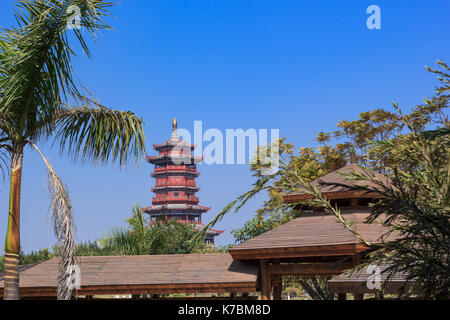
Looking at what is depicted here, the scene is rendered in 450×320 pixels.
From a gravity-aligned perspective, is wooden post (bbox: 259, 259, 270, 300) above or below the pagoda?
below

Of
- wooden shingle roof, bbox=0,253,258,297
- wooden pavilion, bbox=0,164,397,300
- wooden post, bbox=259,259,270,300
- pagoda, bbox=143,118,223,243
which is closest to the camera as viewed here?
wooden pavilion, bbox=0,164,397,300

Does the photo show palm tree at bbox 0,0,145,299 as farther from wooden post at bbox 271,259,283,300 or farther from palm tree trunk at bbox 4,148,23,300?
wooden post at bbox 271,259,283,300

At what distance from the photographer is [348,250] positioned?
454 inches

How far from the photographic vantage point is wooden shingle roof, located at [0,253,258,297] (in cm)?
1240

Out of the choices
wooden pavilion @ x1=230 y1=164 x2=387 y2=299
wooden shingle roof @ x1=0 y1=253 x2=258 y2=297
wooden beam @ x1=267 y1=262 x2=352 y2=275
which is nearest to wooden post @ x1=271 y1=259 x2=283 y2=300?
wooden pavilion @ x1=230 y1=164 x2=387 y2=299

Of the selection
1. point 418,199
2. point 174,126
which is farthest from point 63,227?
point 174,126

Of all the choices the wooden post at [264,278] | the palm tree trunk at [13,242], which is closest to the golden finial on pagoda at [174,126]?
the wooden post at [264,278]

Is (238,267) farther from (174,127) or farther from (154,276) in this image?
(174,127)

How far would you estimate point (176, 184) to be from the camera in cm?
8075

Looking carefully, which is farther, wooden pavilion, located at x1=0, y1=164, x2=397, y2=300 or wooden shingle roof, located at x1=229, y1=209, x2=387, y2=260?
wooden pavilion, located at x1=0, y1=164, x2=397, y2=300

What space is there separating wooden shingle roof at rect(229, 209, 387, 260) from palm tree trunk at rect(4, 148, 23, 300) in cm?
508

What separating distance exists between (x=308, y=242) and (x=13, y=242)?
6.60 metres

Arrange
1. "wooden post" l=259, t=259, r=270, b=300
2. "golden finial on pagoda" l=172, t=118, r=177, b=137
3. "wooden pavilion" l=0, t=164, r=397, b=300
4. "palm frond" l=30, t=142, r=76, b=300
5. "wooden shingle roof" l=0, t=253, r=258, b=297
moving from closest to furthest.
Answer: "palm frond" l=30, t=142, r=76, b=300 → "wooden pavilion" l=0, t=164, r=397, b=300 → "wooden shingle roof" l=0, t=253, r=258, b=297 → "wooden post" l=259, t=259, r=270, b=300 → "golden finial on pagoda" l=172, t=118, r=177, b=137
